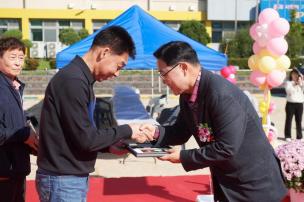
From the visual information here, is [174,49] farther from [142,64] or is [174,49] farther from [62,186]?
[142,64]

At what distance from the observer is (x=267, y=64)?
18.4 feet

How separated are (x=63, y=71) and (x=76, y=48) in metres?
5.86

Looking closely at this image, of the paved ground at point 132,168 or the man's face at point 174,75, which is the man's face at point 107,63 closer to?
the man's face at point 174,75

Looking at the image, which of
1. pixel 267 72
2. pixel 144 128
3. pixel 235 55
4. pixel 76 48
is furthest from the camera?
pixel 235 55

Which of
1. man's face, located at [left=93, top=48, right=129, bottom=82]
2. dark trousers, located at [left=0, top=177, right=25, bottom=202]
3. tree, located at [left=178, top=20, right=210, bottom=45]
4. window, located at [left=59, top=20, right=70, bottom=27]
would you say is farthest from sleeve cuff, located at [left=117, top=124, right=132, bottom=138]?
window, located at [left=59, top=20, right=70, bottom=27]

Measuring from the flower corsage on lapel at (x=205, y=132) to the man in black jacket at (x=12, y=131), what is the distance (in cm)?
104

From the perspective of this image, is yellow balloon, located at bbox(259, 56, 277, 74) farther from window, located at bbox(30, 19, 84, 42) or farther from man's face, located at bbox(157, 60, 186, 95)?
window, located at bbox(30, 19, 84, 42)

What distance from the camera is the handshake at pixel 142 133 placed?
233cm

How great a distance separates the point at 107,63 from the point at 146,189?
2882 millimetres

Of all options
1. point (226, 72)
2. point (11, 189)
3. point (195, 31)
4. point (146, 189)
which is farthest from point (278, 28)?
point (195, 31)

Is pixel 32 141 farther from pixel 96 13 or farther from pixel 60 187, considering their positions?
pixel 96 13

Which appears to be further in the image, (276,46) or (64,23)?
(64,23)

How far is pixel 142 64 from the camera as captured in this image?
313 inches

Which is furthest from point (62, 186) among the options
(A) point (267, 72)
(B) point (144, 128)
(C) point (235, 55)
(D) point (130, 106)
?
(C) point (235, 55)
